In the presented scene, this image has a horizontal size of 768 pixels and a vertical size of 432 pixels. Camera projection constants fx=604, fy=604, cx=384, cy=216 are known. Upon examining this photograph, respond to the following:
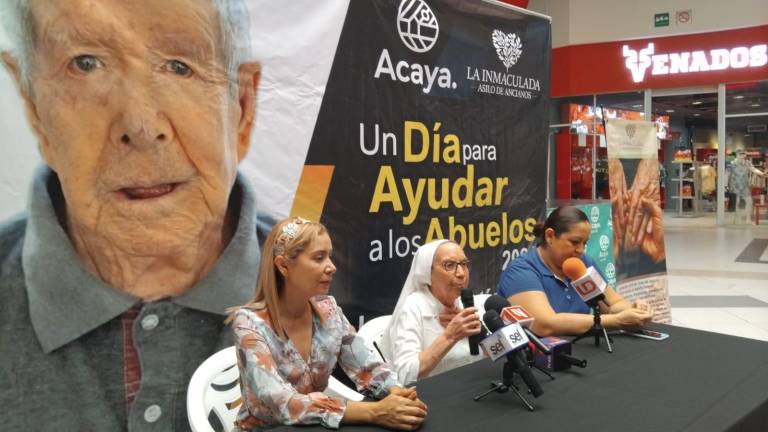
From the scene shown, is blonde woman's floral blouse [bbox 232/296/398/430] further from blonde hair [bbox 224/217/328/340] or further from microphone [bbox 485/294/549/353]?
microphone [bbox 485/294/549/353]

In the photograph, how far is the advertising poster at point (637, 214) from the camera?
4.62m

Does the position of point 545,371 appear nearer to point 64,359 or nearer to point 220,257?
point 220,257

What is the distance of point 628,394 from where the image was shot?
1.79 meters

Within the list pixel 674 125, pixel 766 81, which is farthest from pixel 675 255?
pixel 674 125

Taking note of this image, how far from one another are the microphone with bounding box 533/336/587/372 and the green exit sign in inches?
501

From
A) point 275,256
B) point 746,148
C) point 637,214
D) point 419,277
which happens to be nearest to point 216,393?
point 275,256

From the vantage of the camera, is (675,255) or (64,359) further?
(675,255)

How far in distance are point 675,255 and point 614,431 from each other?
8627 mm

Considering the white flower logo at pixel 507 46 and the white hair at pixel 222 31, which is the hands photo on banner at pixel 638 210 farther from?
the white hair at pixel 222 31

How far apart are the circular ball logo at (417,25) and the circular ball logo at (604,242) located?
6.93ft

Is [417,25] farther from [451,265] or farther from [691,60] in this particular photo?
[691,60]

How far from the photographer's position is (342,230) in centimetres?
298

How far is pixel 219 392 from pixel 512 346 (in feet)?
3.57

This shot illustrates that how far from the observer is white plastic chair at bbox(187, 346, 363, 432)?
2000 mm
